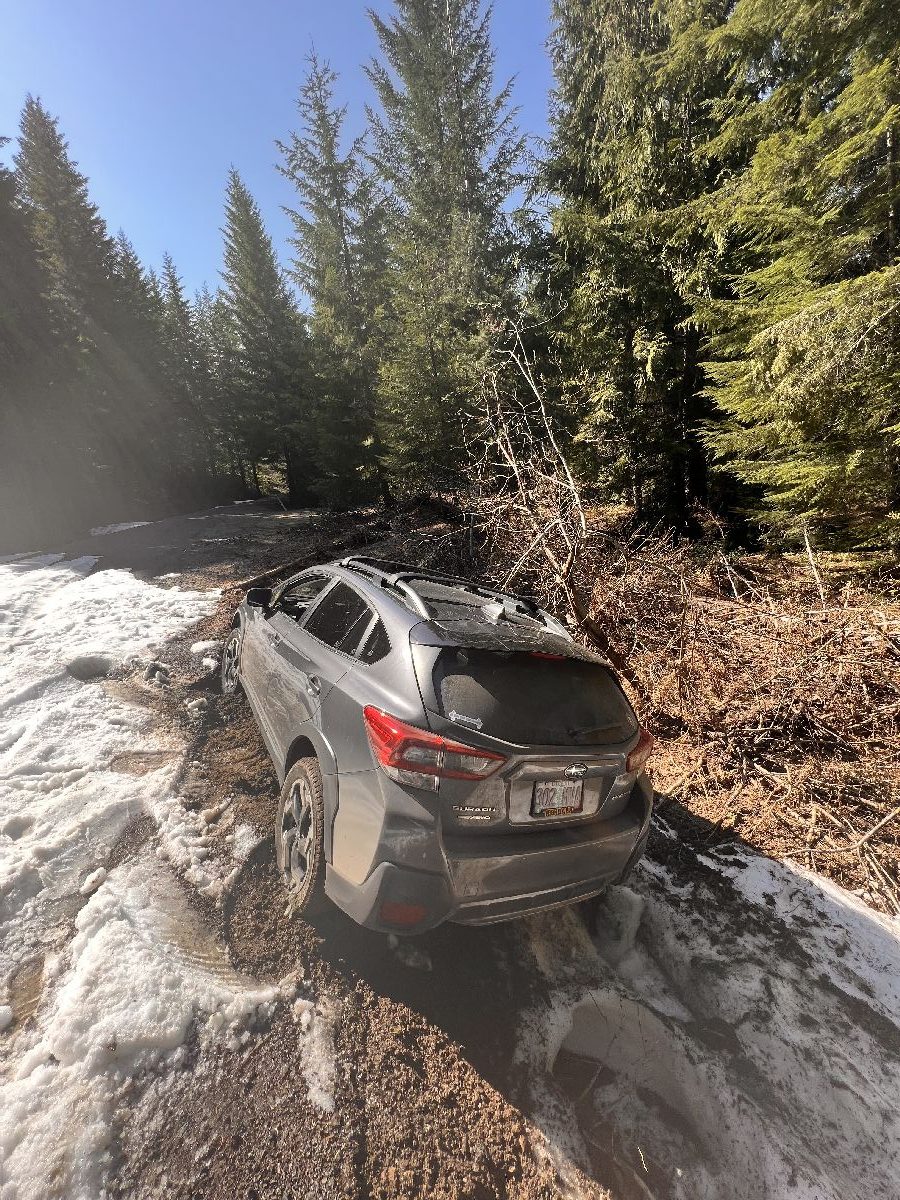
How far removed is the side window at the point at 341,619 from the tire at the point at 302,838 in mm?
716

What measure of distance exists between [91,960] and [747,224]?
976 cm

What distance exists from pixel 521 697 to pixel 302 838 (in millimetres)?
1524

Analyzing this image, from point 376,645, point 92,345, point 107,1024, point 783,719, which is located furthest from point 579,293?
point 92,345

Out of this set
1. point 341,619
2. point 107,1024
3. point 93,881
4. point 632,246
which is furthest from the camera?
point 632,246

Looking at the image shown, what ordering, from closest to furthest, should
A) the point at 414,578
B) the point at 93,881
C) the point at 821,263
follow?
the point at 93,881 → the point at 414,578 → the point at 821,263

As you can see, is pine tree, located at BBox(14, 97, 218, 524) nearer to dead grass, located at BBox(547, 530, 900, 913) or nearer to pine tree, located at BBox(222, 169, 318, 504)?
pine tree, located at BBox(222, 169, 318, 504)

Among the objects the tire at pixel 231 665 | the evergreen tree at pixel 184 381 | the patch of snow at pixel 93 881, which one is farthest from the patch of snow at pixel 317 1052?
the evergreen tree at pixel 184 381

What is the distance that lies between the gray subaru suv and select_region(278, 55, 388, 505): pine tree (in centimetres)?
1471

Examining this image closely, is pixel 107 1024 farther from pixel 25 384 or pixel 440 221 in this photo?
pixel 25 384

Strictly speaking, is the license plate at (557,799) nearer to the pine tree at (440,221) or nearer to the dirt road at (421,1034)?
the dirt road at (421,1034)

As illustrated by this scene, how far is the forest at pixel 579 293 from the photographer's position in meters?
5.79

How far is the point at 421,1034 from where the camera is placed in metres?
2.31

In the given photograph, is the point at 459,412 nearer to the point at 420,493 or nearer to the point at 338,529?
the point at 420,493

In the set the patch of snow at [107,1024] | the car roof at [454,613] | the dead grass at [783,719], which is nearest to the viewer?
the patch of snow at [107,1024]
